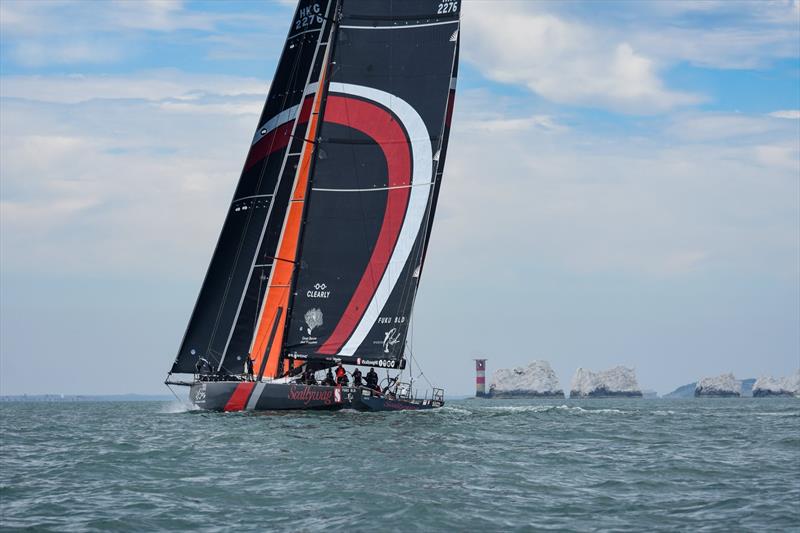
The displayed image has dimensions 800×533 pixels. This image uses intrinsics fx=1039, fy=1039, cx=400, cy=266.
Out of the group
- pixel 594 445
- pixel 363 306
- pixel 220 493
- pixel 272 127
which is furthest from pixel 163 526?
pixel 272 127

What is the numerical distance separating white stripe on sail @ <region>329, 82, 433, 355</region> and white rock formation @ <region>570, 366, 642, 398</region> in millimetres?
126274

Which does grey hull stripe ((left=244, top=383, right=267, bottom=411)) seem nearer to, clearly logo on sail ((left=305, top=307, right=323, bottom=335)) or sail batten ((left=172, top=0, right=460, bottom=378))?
sail batten ((left=172, top=0, right=460, bottom=378))

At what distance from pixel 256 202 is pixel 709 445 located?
19.0 metres

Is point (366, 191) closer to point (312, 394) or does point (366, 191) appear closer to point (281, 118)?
point (281, 118)

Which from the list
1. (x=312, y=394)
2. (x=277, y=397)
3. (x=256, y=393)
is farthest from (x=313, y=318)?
(x=256, y=393)

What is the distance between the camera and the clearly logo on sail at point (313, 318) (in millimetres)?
33250

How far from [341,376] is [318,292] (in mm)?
2849

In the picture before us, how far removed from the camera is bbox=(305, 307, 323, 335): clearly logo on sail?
33250mm

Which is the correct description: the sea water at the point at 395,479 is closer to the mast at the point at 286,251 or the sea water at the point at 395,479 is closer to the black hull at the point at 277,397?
the black hull at the point at 277,397

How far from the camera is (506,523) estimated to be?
13.8 m

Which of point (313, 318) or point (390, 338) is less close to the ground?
point (313, 318)

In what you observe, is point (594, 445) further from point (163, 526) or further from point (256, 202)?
point (256, 202)

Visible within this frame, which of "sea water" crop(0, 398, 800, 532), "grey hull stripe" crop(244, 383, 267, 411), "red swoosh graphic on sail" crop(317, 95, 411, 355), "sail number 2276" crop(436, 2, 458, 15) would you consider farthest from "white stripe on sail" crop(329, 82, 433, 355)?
"sea water" crop(0, 398, 800, 532)

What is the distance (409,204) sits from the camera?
34.0m
